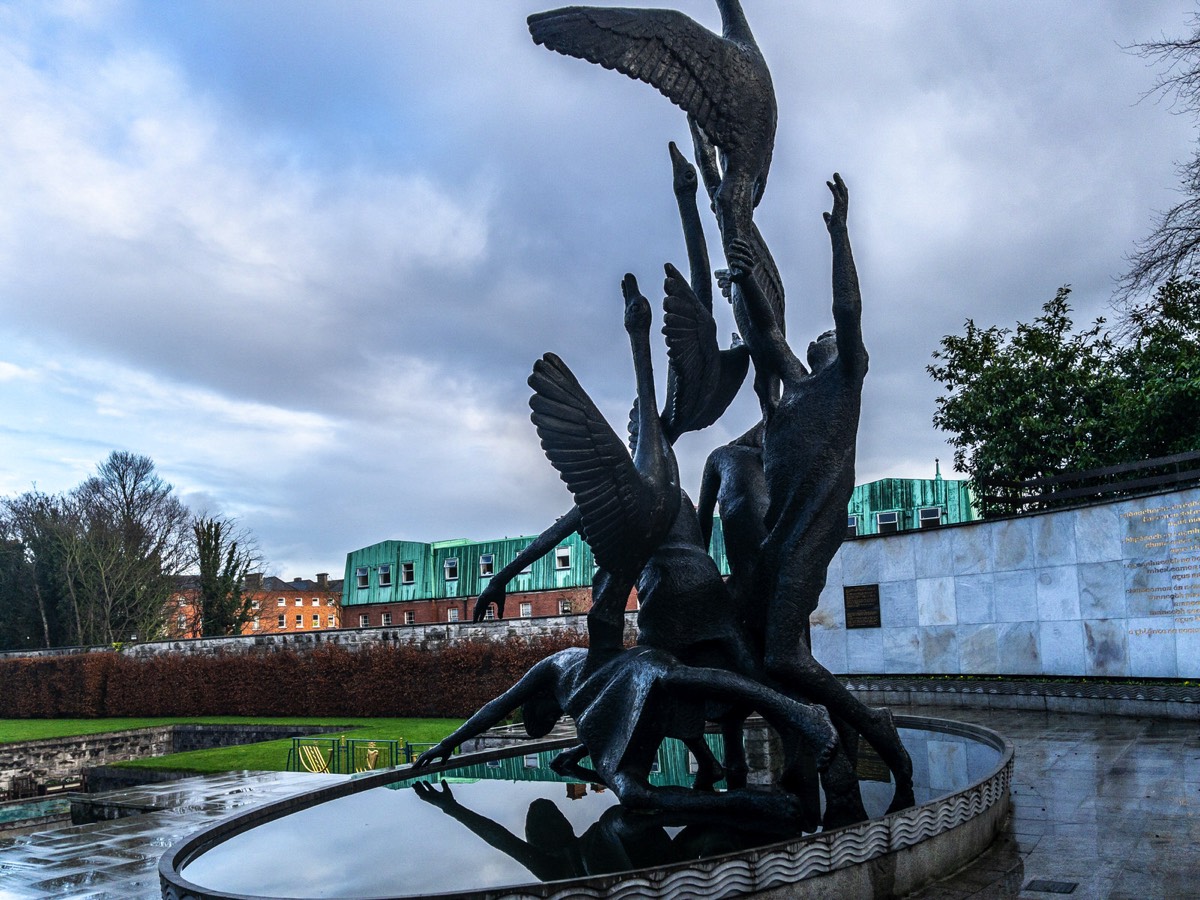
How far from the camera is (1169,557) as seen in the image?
1259 cm

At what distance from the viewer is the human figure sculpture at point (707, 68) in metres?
5.79

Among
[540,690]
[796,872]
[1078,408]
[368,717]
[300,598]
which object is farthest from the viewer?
[300,598]

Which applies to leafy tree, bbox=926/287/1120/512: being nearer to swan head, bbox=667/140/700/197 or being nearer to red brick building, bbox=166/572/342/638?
swan head, bbox=667/140/700/197

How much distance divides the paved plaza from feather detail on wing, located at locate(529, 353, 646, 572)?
2562 millimetres

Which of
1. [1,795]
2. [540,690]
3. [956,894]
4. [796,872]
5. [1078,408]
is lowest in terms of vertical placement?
[1,795]

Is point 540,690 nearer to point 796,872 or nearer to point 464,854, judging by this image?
point 464,854

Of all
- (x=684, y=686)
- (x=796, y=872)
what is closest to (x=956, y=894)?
(x=796, y=872)

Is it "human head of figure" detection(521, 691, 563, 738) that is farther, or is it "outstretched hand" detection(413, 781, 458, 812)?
"human head of figure" detection(521, 691, 563, 738)

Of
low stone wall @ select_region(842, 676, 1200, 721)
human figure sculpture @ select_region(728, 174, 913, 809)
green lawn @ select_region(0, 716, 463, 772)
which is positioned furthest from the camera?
green lawn @ select_region(0, 716, 463, 772)

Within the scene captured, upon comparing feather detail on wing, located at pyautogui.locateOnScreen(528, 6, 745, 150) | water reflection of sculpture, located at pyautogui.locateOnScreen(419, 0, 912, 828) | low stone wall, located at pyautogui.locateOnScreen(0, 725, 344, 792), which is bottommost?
low stone wall, located at pyautogui.locateOnScreen(0, 725, 344, 792)

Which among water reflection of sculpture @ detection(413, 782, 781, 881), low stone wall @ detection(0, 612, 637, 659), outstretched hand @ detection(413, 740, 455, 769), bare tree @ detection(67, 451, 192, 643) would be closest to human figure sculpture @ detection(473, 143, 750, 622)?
outstretched hand @ detection(413, 740, 455, 769)

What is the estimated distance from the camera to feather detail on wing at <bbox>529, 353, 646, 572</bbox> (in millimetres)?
5195

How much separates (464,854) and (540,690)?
151 centimetres

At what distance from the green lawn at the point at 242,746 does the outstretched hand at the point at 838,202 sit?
42.8 ft
